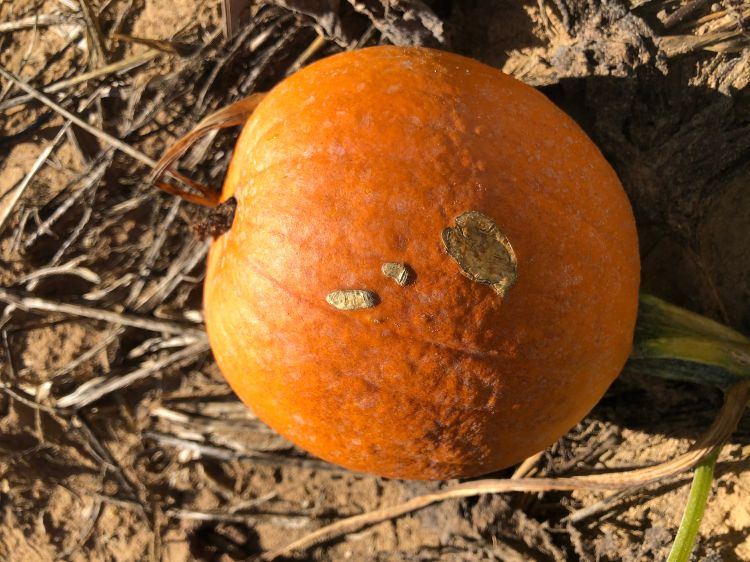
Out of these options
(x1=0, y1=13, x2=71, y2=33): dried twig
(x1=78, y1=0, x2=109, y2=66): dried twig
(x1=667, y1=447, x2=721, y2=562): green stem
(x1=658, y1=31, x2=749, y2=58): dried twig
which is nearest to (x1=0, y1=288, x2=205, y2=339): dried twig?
(x1=78, y1=0, x2=109, y2=66): dried twig

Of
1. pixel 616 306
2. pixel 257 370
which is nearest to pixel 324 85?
pixel 257 370

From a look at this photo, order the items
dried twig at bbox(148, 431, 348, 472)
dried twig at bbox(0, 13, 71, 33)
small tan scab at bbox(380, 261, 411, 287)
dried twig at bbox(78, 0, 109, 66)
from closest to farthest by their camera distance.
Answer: small tan scab at bbox(380, 261, 411, 287), dried twig at bbox(78, 0, 109, 66), dried twig at bbox(148, 431, 348, 472), dried twig at bbox(0, 13, 71, 33)

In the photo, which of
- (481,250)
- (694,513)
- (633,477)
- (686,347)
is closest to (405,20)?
(481,250)

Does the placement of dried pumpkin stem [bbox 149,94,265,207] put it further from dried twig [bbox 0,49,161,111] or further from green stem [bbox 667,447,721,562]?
green stem [bbox 667,447,721,562]

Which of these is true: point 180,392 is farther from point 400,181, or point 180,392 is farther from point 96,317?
point 400,181

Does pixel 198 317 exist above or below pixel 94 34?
below

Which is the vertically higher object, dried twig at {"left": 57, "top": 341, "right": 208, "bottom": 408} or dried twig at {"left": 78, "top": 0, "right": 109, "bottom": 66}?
dried twig at {"left": 78, "top": 0, "right": 109, "bottom": 66}

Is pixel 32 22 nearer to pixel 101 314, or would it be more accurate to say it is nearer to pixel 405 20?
pixel 101 314
